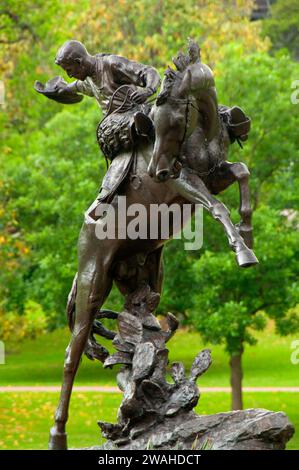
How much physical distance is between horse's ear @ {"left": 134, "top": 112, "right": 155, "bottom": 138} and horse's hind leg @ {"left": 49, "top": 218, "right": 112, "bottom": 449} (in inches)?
33.1

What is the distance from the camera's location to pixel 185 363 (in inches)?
969

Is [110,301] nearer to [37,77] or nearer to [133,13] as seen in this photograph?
[37,77]

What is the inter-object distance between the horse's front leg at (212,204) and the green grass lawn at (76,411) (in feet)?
27.7

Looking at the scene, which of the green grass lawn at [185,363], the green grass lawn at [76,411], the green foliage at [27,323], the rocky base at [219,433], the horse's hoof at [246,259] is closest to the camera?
the horse's hoof at [246,259]

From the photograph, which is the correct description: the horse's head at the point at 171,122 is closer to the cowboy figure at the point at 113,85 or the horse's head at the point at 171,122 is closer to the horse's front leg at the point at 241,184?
the horse's front leg at the point at 241,184

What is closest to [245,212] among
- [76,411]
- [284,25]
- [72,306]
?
[72,306]

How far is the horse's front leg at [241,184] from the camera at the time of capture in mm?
7547

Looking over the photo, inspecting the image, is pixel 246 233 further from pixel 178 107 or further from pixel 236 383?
pixel 236 383

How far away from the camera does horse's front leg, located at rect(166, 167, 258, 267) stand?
7176 mm

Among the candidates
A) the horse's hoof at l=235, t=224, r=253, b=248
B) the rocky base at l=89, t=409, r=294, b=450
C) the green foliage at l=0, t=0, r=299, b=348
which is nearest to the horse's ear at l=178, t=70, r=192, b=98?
the horse's hoof at l=235, t=224, r=253, b=248

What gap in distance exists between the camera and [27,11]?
21984mm

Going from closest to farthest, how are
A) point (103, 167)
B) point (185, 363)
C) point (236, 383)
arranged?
point (236, 383)
point (103, 167)
point (185, 363)

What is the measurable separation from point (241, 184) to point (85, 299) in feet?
5.01

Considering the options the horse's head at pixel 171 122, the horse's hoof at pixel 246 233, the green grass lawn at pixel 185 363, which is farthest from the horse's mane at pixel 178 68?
the green grass lawn at pixel 185 363
